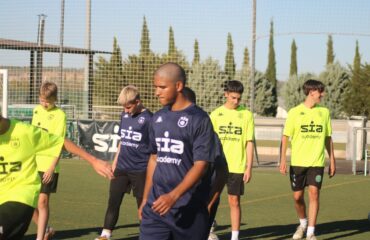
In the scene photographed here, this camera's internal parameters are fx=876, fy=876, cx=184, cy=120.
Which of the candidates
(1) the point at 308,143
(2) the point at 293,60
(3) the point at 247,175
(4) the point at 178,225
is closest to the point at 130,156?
(3) the point at 247,175

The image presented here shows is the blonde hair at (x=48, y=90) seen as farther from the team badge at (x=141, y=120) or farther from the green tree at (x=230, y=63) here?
the green tree at (x=230, y=63)

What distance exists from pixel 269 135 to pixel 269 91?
1466 inches

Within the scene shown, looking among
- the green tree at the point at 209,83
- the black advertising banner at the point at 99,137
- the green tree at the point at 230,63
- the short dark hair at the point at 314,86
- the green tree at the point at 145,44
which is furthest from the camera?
the green tree at the point at 145,44

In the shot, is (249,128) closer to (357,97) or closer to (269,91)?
(357,97)

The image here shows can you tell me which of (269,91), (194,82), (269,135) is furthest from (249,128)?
(269,91)

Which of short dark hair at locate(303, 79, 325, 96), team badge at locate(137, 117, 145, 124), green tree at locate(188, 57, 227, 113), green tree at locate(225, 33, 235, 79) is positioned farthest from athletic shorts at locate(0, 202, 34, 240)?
green tree at locate(188, 57, 227, 113)

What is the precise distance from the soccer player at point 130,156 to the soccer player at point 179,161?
11.5ft

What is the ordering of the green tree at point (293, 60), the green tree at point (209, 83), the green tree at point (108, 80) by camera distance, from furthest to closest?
the green tree at point (293, 60), the green tree at point (108, 80), the green tree at point (209, 83)

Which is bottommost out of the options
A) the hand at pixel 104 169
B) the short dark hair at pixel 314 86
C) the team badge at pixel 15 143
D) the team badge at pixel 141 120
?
the hand at pixel 104 169

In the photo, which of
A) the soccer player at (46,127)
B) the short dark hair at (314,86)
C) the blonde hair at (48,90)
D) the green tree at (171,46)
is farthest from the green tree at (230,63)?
the blonde hair at (48,90)

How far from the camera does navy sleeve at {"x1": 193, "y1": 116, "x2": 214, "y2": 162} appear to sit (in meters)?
6.62

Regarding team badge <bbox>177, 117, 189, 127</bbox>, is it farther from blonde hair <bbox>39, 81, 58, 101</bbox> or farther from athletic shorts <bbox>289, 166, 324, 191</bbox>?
athletic shorts <bbox>289, 166, 324, 191</bbox>

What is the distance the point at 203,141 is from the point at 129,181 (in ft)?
13.6

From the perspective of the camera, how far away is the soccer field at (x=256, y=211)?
11742mm
